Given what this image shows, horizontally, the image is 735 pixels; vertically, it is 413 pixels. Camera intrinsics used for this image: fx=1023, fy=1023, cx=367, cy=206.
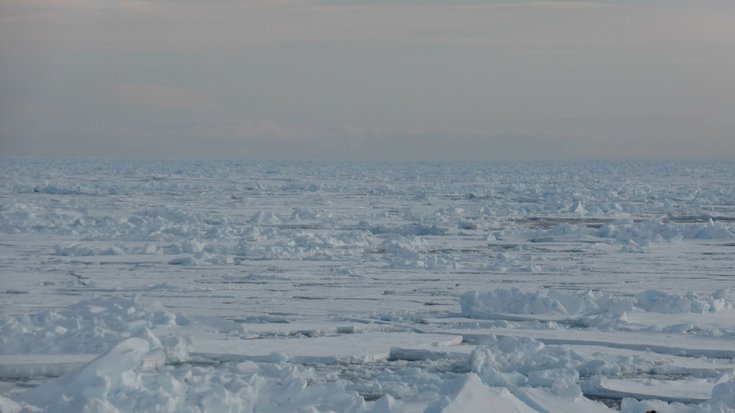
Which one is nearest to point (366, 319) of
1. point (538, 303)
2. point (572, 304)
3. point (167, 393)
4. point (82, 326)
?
point (538, 303)

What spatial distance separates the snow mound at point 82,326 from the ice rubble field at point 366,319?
2 cm

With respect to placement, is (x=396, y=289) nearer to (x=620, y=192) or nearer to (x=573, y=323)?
(x=573, y=323)

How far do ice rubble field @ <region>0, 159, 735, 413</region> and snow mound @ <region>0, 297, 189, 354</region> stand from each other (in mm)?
18

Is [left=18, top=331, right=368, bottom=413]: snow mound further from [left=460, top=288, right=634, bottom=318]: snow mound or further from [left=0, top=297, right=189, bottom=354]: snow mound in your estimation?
[left=460, top=288, right=634, bottom=318]: snow mound

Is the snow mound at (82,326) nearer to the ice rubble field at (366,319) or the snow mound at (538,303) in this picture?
the ice rubble field at (366,319)

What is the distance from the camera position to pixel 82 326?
741 centimetres

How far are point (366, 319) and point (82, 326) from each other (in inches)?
91.4

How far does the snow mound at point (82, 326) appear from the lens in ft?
22.8

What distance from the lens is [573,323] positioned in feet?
27.5

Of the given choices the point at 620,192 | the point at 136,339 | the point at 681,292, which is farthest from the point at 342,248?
the point at 620,192

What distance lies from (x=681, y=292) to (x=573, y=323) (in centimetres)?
230

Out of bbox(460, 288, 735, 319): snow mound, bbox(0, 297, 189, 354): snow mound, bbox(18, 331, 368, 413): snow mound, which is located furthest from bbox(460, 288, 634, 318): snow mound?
bbox(18, 331, 368, 413): snow mound

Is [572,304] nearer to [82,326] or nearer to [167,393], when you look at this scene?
[82,326]

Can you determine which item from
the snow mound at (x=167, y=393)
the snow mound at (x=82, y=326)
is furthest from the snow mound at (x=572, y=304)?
the snow mound at (x=167, y=393)
